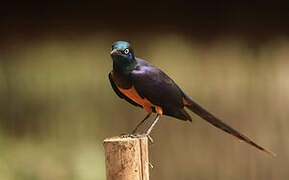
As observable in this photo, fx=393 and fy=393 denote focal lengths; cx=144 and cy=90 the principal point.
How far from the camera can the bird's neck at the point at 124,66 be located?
1.95 m

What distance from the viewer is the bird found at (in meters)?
1.95

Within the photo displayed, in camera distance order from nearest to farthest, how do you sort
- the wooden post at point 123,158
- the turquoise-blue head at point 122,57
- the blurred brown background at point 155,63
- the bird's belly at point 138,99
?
1. the wooden post at point 123,158
2. the turquoise-blue head at point 122,57
3. the bird's belly at point 138,99
4. the blurred brown background at point 155,63

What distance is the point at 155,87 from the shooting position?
2029mm

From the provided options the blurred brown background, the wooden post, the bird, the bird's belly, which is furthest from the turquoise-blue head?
the blurred brown background

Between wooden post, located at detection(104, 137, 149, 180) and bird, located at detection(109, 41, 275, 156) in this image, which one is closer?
wooden post, located at detection(104, 137, 149, 180)

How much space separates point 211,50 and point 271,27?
2.04 feet

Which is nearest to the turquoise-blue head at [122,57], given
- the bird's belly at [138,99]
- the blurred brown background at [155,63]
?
the bird's belly at [138,99]

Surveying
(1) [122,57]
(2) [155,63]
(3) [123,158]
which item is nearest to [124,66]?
(1) [122,57]

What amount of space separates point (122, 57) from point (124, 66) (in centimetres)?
6

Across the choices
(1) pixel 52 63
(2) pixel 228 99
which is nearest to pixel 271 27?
(2) pixel 228 99

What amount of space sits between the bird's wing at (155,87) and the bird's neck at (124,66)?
0.09 ft

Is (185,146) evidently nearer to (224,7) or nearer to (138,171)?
(224,7)

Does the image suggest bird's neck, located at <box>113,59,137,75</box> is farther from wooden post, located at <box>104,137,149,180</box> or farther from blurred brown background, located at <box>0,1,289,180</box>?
blurred brown background, located at <box>0,1,289,180</box>

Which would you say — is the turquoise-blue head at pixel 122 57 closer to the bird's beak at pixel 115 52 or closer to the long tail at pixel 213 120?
the bird's beak at pixel 115 52
